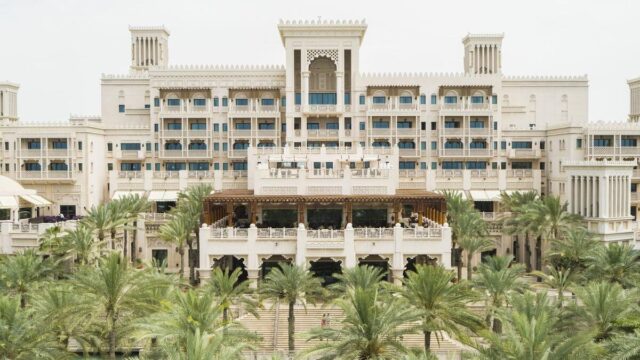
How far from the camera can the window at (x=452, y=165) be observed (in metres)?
63.8

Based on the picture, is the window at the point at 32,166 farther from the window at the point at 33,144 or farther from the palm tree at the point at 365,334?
the palm tree at the point at 365,334

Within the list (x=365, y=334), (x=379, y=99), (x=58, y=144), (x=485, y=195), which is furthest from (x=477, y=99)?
(x=365, y=334)

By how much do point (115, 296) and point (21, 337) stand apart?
4.20 metres

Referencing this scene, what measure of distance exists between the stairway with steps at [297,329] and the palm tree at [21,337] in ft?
39.9

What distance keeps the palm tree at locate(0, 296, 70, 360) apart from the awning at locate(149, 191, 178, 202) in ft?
112

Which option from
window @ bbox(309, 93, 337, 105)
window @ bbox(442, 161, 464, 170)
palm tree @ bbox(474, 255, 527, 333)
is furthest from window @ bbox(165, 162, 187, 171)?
palm tree @ bbox(474, 255, 527, 333)

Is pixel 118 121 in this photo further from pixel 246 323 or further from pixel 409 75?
pixel 246 323

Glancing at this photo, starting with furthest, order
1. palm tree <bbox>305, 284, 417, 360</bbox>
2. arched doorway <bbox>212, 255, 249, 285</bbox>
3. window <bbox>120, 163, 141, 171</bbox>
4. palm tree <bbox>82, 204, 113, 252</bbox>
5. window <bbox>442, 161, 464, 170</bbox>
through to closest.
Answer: window <bbox>120, 163, 141, 171</bbox>
window <bbox>442, 161, 464, 170</bbox>
arched doorway <bbox>212, 255, 249, 285</bbox>
palm tree <bbox>82, 204, 113, 252</bbox>
palm tree <bbox>305, 284, 417, 360</bbox>

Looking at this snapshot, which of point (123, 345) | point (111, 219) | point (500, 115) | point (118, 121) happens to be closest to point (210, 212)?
point (111, 219)

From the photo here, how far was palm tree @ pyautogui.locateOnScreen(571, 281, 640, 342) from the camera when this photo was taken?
2628 centimetres

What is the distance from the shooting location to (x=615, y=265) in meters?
35.9

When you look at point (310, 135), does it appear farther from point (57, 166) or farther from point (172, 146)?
point (57, 166)

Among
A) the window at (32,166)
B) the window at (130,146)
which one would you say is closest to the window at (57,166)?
the window at (32,166)

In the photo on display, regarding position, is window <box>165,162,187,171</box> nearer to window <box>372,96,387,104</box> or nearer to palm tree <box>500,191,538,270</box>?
window <box>372,96,387,104</box>
